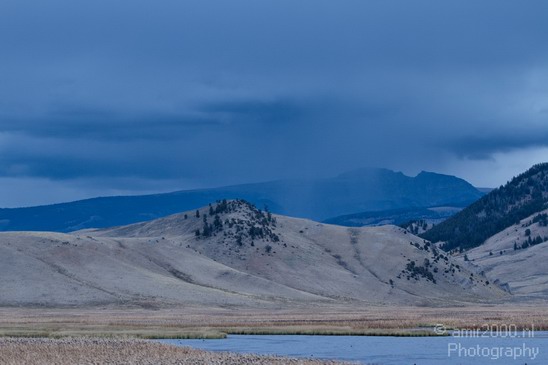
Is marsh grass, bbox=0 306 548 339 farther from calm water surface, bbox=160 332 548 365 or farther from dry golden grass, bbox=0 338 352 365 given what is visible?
dry golden grass, bbox=0 338 352 365

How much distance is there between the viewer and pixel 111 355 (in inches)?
2351

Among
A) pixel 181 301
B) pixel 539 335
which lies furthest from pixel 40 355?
pixel 181 301

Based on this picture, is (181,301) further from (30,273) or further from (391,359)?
(391,359)

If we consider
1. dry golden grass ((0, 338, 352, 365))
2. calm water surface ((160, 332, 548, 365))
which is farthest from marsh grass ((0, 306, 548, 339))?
dry golden grass ((0, 338, 352, 365))

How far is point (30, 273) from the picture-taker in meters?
168

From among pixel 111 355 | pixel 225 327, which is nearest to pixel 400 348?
pixel 111 355

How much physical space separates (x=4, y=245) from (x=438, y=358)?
13142 cm

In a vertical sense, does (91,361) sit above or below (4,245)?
below

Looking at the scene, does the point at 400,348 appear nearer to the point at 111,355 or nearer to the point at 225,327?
the point at 111,355

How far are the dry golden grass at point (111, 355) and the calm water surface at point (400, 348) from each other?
8.49 m

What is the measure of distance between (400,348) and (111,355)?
2548cm

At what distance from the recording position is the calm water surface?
2591 inches

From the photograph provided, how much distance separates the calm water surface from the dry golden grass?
27.9 ft

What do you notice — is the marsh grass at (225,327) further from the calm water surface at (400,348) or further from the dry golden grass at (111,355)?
the dry golden grass at (111,355)
